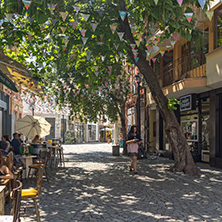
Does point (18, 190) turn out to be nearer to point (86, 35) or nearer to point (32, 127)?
point (86, 35)

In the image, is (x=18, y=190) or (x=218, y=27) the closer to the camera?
(x=18, y=190)

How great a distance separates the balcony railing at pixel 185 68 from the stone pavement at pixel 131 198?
5.70 m

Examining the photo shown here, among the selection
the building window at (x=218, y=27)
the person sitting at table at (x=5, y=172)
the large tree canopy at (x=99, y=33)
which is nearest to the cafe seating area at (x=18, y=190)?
the person sitting at table at (x=5, y=172)

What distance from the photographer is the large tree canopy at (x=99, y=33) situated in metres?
7.88

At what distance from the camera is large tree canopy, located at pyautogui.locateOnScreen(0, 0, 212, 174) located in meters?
7.88

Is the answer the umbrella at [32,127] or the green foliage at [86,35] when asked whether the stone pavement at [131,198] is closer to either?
the green foliage at [86,35]

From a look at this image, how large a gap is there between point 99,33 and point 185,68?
918cm

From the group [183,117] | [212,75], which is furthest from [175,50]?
[212,75]

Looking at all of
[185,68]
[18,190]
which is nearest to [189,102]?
[185,68]

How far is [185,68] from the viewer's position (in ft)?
56.5

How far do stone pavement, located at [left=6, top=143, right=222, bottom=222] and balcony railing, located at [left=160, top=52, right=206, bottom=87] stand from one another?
570 centimetres

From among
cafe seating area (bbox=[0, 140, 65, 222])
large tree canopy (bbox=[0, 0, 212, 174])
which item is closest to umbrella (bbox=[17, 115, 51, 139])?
cafe seating area (bbox=[0, 140, 65, 222])

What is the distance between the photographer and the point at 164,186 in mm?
9484

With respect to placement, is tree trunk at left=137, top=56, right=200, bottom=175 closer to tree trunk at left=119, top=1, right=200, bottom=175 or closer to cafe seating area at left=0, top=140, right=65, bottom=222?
tree trunk at left=119, top=1, right=200, bottom=175
